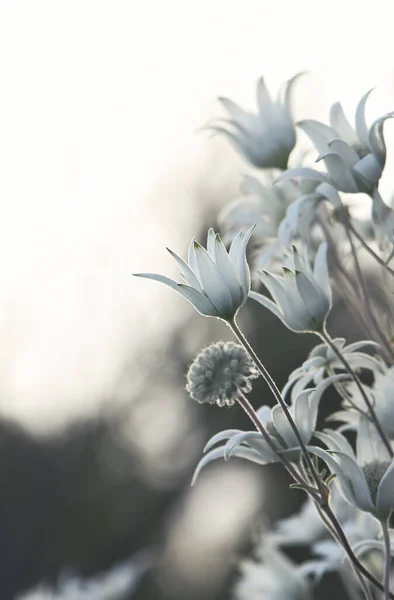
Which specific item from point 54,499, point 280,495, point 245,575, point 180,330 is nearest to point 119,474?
point 54,499

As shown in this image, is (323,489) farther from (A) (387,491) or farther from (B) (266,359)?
(B) (266,359)

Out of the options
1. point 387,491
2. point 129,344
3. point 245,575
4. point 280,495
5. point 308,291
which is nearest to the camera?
point 387,491

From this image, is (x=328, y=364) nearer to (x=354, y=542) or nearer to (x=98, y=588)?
(x=354, y=542)

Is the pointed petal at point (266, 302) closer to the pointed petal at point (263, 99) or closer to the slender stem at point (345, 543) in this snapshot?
the slender stem at point (345, 543)

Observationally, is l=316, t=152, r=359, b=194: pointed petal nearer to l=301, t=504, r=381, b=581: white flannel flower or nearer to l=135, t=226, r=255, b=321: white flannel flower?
l=135, t=226, r=255, b=321: white flannel flower

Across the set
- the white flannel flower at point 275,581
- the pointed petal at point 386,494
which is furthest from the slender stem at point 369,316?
the white flannel flower at point 275,581
